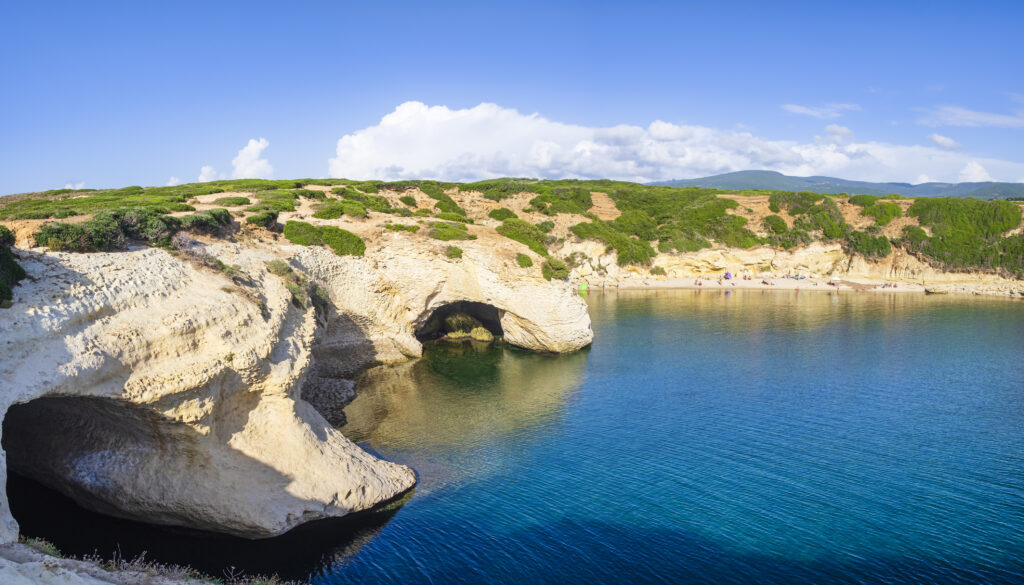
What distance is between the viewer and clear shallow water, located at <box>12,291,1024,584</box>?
16125 millimetres

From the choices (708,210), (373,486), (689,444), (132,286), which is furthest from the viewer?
(708,210)

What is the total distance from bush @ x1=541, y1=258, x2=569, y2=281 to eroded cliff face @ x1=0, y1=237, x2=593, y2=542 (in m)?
20.3

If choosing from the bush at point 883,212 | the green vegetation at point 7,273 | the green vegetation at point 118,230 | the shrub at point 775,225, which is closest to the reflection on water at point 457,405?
the green vegetation at point 118,230

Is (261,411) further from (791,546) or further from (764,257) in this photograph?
(764,257)

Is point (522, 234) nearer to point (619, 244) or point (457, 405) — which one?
point (457, 405)

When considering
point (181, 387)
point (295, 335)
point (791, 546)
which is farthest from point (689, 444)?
point (181, 387)

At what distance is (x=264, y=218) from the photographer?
3481cm

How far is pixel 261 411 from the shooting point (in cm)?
1845

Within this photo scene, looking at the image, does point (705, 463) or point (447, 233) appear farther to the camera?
point (447, 233)

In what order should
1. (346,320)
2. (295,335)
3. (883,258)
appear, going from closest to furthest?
(295,335)
(346,320)
(883,258)

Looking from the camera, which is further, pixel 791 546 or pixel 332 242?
pixel 332 242

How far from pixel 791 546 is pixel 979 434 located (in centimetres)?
1402

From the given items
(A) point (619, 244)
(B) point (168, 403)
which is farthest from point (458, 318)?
(A) point (619, 244)

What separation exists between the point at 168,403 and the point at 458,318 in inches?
1203
